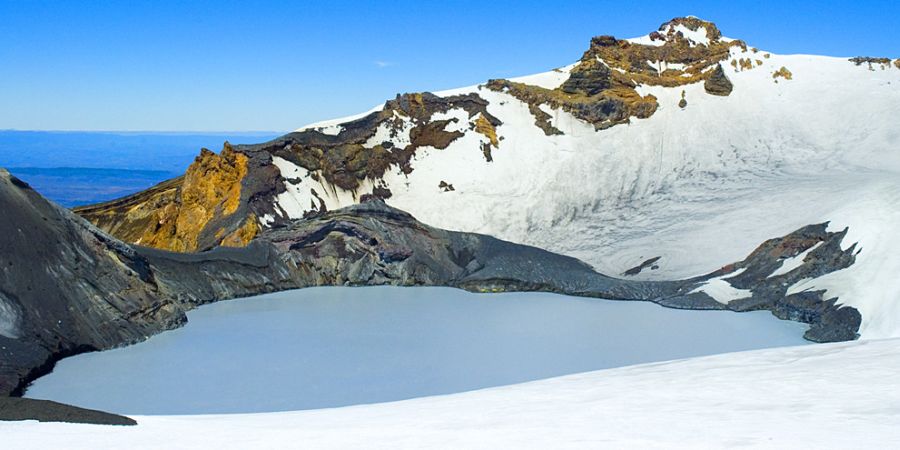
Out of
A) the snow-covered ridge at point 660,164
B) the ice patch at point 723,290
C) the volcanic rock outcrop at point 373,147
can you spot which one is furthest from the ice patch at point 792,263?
the volcanic rock outcrop at point 373,147

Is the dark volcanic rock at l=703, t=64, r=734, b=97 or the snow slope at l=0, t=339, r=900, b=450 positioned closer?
the snow slope at l=0, t=339, r=900, b=450

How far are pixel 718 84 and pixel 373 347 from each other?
28273mm

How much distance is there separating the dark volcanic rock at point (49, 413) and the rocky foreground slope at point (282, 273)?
20.0ft

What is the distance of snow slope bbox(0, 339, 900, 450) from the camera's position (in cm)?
905

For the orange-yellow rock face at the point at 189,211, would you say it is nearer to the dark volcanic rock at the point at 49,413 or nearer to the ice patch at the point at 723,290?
the ice patch at the point at 723,290

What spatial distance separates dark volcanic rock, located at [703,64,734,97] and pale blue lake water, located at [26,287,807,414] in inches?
736

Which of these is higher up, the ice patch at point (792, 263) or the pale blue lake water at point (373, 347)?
the ice patch at point (792, 263)

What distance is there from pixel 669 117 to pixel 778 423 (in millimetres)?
33404

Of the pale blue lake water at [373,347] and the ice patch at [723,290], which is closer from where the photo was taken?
the pale blue lake water at [373,347]

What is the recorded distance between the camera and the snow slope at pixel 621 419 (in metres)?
9.05

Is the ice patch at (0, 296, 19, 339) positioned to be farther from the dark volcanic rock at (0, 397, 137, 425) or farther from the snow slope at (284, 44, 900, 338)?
the snow slope at (284, 44, 900, 338)

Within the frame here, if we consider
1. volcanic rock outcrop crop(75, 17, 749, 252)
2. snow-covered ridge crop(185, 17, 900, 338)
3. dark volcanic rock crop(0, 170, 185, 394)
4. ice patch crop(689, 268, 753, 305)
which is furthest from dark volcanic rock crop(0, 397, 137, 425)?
volcanic rock outcrop crop(75, 17, 749, 252)

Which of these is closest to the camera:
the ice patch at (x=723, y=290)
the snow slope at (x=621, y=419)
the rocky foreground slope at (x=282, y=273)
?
the snow slope at (x=621, y=419)

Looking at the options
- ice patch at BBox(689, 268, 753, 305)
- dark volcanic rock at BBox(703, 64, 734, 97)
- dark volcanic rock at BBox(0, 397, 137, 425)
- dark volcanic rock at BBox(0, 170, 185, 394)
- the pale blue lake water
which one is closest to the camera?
dark volcanic rock at BBox(0, 397, 137, 425)
